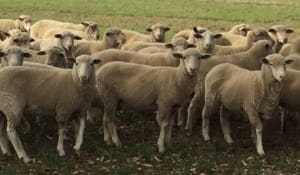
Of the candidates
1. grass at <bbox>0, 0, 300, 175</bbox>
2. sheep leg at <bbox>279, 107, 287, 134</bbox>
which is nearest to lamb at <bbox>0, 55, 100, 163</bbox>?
grass at <bbox>0, 0, 300, 175</bbox>

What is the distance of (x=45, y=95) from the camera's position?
876 cm

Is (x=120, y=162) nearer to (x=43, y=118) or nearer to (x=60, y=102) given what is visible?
(x=60, y=102)

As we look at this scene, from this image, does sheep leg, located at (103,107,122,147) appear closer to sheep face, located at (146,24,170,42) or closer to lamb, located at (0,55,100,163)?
lamb, located at (0,55,100,163)

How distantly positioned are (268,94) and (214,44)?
3.59 metres

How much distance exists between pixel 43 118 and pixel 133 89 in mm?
2224

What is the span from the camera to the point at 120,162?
866 cm

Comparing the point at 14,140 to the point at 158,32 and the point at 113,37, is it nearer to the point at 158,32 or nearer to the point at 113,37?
the point at 113,37

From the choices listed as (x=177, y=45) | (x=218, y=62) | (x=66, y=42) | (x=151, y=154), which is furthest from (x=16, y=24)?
(x=151, y=154)

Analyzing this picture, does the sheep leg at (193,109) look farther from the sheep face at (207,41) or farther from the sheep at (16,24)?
the sheep at (16,24)

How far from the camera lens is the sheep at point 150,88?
9.22m

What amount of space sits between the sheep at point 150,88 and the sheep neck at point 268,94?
3.47ft

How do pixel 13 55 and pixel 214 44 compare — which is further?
pixel 214 44

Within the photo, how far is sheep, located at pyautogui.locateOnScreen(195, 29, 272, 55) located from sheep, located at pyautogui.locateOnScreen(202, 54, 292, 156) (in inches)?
93.6

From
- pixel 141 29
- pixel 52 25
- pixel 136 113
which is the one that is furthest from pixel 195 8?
pixel 136 113
